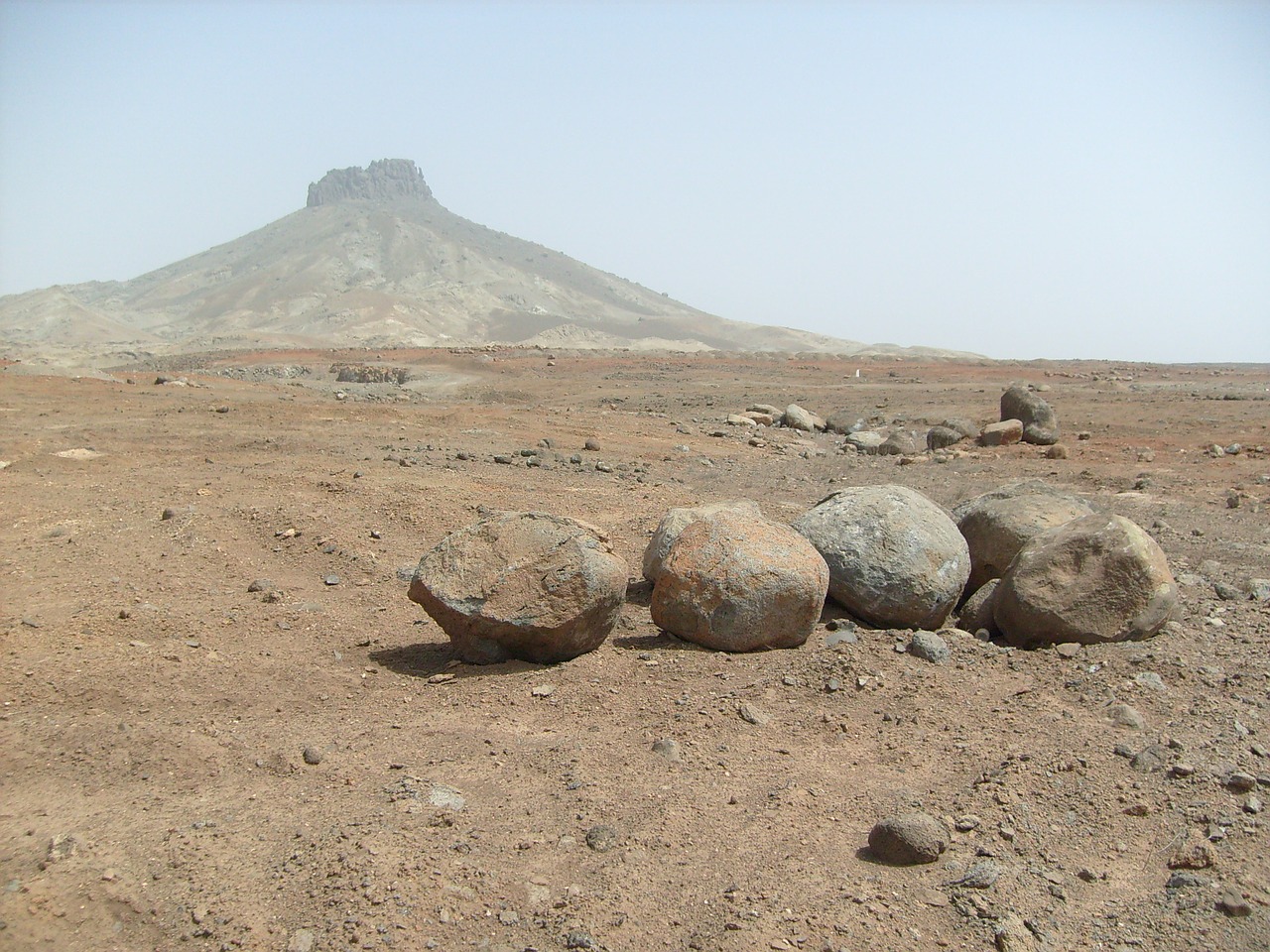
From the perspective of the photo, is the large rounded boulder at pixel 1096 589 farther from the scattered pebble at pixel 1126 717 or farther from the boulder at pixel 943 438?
the boulder at pixel 943 438

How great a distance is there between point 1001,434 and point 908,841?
15.5 meters

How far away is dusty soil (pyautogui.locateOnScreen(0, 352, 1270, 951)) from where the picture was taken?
3820 millimetres

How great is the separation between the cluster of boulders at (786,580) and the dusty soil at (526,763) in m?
0.24

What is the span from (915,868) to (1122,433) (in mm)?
18666

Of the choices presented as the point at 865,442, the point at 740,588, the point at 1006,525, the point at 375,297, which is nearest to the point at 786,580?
the point at 740,588

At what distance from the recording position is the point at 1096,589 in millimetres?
6422

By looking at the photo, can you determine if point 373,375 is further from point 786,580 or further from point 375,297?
point 375,297

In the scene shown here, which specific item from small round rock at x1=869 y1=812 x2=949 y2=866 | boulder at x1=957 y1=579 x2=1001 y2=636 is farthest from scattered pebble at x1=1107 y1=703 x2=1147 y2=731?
small round rock at x1=869 y1=812 x2=949 y2=866

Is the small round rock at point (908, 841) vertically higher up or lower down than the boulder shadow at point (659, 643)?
lower down

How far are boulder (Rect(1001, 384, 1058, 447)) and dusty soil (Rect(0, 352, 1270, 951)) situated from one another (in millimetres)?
8643

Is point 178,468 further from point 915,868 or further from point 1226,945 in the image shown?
point 1226,945

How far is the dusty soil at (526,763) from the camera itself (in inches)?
150

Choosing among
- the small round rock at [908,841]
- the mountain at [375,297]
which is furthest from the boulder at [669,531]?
the mountain at [375,297]

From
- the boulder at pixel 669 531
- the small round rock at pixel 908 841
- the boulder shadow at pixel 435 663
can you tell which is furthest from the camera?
→ the boulder at pixel 669 531
